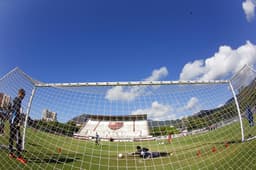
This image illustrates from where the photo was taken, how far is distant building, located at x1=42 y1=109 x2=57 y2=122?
4441 mm

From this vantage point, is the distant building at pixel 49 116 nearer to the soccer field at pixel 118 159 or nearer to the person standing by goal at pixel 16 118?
the soccer field at pixel 118 159

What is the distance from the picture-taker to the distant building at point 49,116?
14.6 feet

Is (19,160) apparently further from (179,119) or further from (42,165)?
(179,119)

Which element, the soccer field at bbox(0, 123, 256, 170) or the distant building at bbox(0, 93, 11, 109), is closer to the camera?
the soccer field at bbox(0, 123, 256, 170)

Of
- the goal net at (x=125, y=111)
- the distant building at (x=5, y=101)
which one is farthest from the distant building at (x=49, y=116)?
the distant building at (x=5, y=101)

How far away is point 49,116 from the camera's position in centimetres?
452

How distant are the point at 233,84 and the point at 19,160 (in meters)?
4.61

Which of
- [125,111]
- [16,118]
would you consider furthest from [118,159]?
[16,118]

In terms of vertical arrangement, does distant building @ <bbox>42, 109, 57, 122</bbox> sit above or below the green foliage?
above

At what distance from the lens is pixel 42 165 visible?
147 inches

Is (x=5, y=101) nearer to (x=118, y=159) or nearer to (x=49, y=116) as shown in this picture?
(x=49, y=116)

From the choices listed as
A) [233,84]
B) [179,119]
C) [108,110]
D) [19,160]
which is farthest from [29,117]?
[233,84]

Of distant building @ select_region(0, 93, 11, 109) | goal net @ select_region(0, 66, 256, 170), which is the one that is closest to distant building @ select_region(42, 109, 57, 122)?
goal net @ select_region(0, 66, 256, 170)

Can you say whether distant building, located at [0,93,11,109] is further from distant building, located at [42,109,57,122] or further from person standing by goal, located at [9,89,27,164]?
distant building, located at [42,109,57,122]
